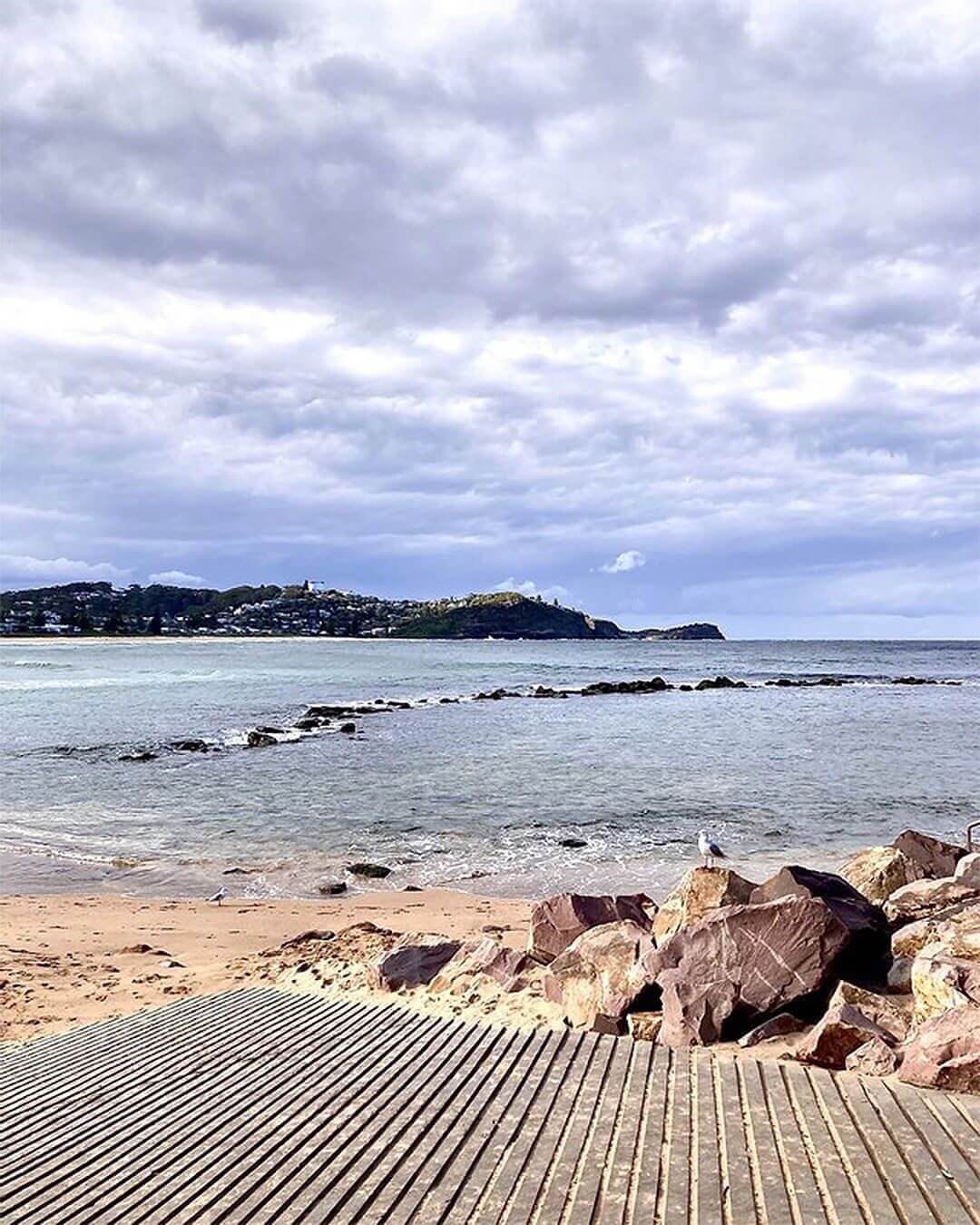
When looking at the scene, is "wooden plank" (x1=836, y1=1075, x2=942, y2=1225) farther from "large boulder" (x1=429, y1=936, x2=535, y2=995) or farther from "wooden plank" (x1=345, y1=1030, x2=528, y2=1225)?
"large boulder" (x1=429, y1=936, x2=535, y2=995)

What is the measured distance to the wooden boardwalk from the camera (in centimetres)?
566

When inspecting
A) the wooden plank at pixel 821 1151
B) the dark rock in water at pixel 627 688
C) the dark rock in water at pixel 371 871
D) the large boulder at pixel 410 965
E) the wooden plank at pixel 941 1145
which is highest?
the wooden plank at pixel 941 1145

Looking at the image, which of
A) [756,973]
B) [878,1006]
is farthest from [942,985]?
[756,973]

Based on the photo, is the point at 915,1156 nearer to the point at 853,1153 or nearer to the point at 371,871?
the point at 853,1153

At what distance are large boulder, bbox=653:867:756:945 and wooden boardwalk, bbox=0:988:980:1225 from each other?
7.85 feet

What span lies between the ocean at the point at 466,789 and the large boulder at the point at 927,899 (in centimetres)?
644

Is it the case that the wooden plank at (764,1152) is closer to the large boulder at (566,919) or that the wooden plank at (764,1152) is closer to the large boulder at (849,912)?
the large boulder at (849,912)

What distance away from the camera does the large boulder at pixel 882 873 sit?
520 inches

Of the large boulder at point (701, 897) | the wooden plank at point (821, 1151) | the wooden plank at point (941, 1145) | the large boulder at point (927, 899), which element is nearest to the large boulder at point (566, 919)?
the large boulder at point (701, 897)

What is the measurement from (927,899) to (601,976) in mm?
4465

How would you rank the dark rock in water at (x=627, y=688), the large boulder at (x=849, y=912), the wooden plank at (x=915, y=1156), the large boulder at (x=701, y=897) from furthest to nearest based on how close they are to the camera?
the dark rock in water at (x=627, y=688)
the large boulder at (x=701, y=897)
the large boulder at (x=849, y=912)
the wooden plank at (x=915, y=1156)

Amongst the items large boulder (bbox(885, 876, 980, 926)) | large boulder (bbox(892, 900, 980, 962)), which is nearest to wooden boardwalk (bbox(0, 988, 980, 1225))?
large boulder (bbox(892, 900, 980, 962))

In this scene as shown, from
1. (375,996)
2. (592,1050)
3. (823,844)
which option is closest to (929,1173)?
(592,1050)

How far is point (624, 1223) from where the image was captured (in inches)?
214
